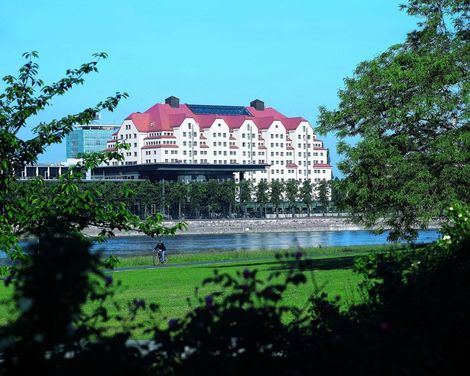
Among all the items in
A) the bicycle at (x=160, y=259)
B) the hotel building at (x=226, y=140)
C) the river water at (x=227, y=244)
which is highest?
the hotel building at (x=226, y=140)

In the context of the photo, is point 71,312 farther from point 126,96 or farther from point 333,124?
point 333,124

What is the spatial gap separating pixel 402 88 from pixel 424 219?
4672mm

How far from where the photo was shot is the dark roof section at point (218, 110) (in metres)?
188

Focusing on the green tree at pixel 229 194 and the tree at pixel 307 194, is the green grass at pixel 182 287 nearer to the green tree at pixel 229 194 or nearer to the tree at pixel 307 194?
the green tree at pixel 229 194

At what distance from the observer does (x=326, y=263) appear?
128 ft

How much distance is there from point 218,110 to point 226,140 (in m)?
14.3

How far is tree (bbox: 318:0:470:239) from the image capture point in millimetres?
31344

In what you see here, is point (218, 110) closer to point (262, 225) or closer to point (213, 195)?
point (213, 195)

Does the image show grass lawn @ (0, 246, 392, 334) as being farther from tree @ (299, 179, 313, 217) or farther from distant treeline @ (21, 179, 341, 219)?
tree @ (299, 179, 313, 217)

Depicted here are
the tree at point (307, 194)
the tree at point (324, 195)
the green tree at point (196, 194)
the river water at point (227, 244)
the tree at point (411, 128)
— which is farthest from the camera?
the tree at point (307, 194)

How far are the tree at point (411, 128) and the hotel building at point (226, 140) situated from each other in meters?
136

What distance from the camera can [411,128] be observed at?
1308 inches

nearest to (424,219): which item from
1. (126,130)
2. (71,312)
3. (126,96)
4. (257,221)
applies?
(126,96)

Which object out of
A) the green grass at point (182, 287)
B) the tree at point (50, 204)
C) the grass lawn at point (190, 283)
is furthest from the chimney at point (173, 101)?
the tree at point (50, 204)
